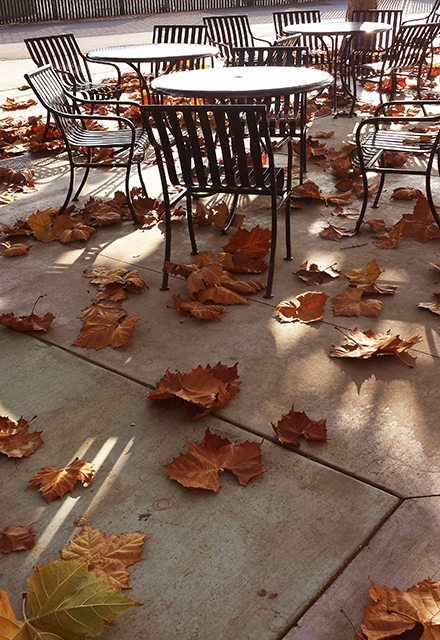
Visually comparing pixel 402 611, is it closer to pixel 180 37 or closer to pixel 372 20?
pixel 180 37

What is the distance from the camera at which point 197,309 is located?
3209 mm

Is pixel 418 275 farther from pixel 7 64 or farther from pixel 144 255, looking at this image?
pixel 7 64

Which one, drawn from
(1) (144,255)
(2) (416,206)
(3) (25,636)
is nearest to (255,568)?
(3) (25,636)

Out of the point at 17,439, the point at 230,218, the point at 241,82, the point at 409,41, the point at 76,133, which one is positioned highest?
the point at 241,82

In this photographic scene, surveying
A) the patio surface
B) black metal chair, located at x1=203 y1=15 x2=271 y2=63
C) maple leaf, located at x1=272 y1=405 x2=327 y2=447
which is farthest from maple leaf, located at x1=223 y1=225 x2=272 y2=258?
black metal chair, located at x1=203 y1=15 x2=271 y2=63

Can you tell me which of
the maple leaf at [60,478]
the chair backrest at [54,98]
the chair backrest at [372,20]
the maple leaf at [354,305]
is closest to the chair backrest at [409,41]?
the chair backrest at [372,20]

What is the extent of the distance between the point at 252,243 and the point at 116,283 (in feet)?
3.07

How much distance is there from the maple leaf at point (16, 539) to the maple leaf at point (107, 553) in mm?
141

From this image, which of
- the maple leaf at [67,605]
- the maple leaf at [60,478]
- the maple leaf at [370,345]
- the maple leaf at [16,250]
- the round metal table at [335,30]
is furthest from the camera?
the round metal table at [335,30]

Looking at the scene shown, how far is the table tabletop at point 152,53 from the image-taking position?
6.12 m

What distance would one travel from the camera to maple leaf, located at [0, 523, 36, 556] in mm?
1881

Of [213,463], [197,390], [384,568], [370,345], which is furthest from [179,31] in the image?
[384,568]

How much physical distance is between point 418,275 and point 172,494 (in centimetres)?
220

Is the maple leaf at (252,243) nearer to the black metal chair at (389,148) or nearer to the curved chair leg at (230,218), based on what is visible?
the curved chair leg at (230,218)
